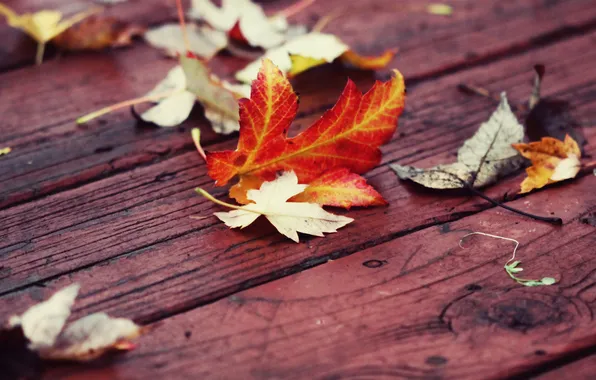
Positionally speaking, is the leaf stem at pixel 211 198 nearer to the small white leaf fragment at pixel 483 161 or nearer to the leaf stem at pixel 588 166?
the small white leaf fragment at pixel 483 161

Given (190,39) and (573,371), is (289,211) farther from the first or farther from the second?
(190,39)

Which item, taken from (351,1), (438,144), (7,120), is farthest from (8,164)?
(351,1)

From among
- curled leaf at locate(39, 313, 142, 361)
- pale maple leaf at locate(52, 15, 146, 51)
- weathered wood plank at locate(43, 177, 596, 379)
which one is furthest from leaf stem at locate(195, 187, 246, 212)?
pale maple leaf at locate(52, 15, 146, 51)

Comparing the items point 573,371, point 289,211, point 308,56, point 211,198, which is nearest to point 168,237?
point 211,198

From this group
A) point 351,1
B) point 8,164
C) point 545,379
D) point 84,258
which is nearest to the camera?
point 545,379

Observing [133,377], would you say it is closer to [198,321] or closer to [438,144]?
[198,321]
